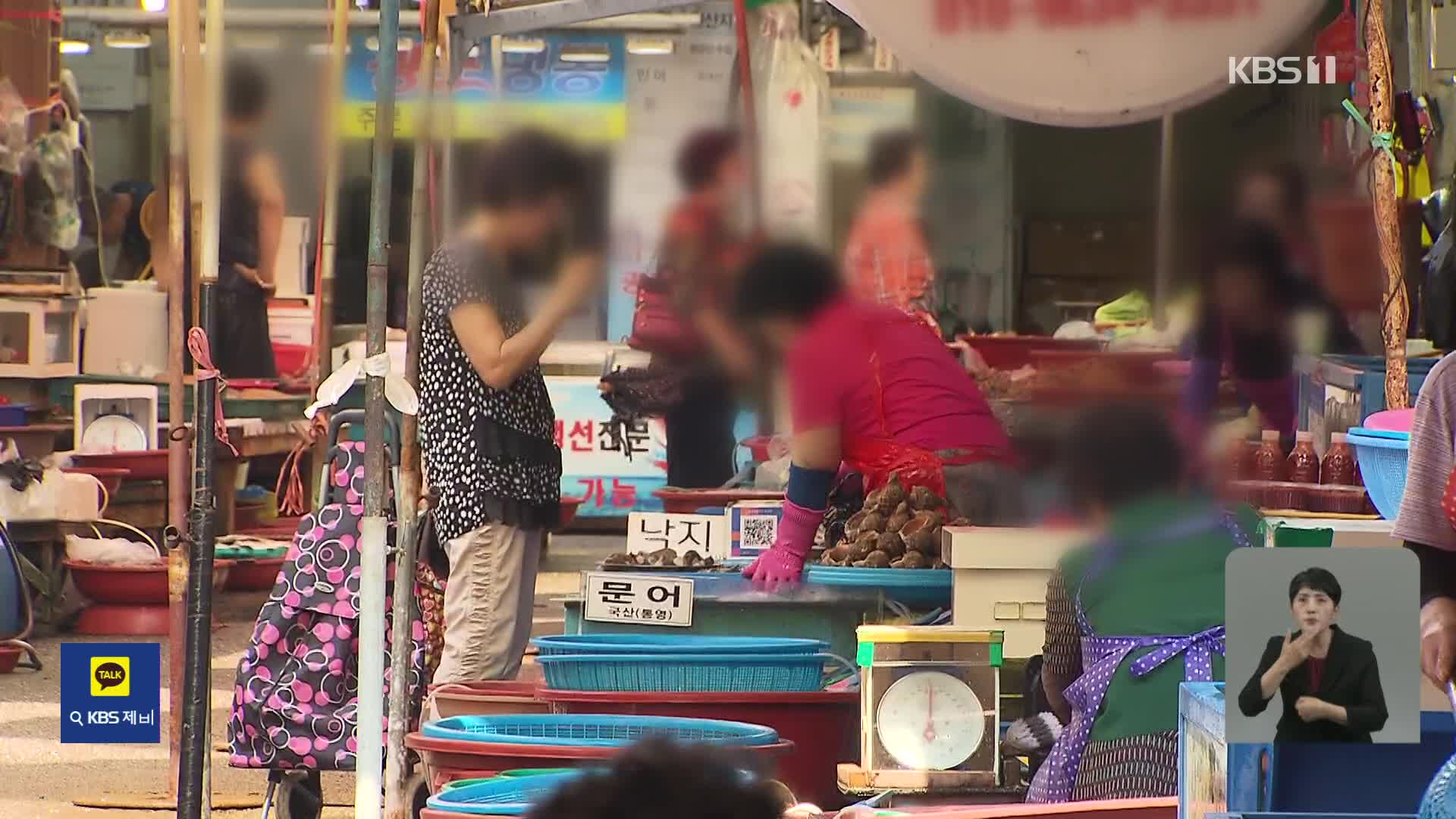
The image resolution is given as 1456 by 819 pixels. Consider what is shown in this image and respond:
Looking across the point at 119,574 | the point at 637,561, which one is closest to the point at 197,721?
the point at 637,561

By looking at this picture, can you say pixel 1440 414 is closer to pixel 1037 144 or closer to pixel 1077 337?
pixel 1037 144

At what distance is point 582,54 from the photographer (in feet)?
12.0

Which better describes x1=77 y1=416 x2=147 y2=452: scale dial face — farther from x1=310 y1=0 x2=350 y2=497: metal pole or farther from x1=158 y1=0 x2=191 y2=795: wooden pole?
x1=158 y1=0 x2=191 y2=795: wooden pole

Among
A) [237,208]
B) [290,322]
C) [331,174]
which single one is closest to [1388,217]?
[331,174]

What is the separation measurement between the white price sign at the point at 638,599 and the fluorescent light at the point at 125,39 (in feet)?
27.4

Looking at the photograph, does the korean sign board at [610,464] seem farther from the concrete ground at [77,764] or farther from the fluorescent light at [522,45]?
the fluorescent light at [522,45]

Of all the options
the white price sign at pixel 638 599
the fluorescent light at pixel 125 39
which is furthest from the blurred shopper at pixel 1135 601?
the fluorescent light at pixel 125 39

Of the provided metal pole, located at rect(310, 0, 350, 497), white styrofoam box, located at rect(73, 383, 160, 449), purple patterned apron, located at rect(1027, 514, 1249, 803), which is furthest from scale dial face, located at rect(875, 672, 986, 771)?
white styrofoam box, located at rect(73, 383, 160, 449)

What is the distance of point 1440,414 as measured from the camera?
7.67 feet

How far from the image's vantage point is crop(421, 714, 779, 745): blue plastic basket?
2973 millimetres

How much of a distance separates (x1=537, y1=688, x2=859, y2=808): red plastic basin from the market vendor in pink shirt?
1.60 ft

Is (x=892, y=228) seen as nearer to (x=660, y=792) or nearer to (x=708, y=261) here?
(x=708, y=261)

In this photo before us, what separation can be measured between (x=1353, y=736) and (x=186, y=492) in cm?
389

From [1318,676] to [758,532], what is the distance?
2.91 metres
